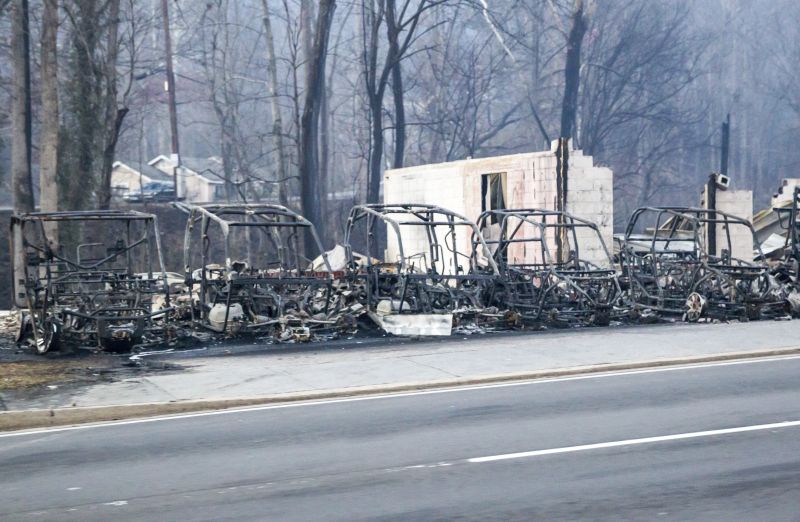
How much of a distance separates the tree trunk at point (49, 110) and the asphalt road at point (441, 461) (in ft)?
57.6

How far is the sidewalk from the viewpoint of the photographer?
12.1 metres

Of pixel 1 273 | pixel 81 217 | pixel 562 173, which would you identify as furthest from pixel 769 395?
pixel 1 273

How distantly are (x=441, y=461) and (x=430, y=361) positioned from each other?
569 cm

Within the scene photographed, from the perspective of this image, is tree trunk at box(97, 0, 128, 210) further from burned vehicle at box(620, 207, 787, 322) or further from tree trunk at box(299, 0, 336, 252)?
burned vehicle at box(620, 207, 787, 322)

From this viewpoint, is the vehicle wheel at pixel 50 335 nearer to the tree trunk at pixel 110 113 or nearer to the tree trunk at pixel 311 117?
the tree trunk at pixel 110 113

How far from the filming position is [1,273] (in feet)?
117

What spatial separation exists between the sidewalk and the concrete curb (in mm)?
39

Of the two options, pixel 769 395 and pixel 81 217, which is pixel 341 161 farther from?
pixel 769 395

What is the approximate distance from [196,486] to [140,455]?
4.49 feet

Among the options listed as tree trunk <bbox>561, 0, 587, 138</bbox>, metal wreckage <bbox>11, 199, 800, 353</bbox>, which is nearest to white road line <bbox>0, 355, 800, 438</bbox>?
metal wreckage <bbox>11, 199, 800, 353</bbox>

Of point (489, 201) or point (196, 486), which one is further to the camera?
point (489, 201)

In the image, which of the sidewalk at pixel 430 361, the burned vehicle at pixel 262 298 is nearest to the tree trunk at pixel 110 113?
the burned vehicle at pixel 262 298

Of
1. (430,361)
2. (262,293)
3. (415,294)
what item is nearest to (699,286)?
(415,294)

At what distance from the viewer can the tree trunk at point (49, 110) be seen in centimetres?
2630
